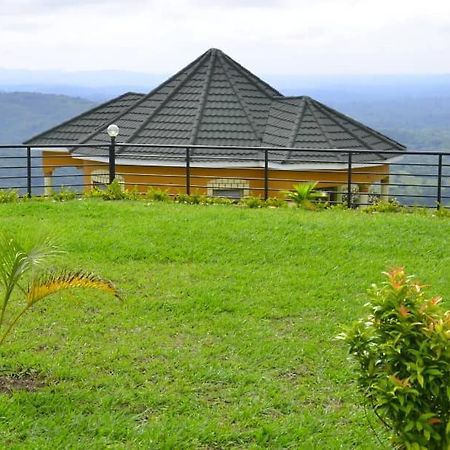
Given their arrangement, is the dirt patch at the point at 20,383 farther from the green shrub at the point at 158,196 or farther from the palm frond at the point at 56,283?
the green shrub at the point at 158,196

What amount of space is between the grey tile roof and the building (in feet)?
0.09

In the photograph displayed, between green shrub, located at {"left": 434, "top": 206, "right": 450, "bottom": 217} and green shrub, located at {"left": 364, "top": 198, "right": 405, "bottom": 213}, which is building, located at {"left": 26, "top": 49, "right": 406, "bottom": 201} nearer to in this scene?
green shrub, located at {"left": 364, "top": 198, "right": 405, "bottom": 213}

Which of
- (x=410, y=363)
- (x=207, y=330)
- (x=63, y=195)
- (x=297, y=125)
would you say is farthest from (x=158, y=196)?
(x=410, y=363)

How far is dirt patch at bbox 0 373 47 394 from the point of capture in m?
6.13

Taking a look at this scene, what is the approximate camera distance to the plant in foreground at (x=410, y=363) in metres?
4.16

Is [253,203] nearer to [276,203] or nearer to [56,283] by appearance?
[276,203]

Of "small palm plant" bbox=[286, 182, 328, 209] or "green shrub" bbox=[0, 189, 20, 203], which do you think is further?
"small palm plant" bbox=[286, 182, 328, 209]

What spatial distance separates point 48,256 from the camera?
19.6ft

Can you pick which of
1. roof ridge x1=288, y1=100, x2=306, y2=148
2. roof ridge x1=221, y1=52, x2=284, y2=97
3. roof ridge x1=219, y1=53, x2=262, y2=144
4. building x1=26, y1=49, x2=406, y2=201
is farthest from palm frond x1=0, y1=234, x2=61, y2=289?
roof ridge x1=221, y1=52, x2=284, y2=97

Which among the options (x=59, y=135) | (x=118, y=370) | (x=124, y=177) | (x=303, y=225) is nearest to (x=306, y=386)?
(x=118, y=370)

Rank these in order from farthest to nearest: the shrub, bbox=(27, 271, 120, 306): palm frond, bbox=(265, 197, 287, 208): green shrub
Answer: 1. the shrub
2. bbox=(265, 197, 287, 208): green shrub
3. bbox=(27, 271, 120, 306): palm frond

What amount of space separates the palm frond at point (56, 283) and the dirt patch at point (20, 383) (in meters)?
0.62

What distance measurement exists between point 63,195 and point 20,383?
8.59 m

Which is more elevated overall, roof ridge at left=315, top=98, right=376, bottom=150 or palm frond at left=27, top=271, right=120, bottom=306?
roof ridge at left=315, top=98, right=376, bottom=150
